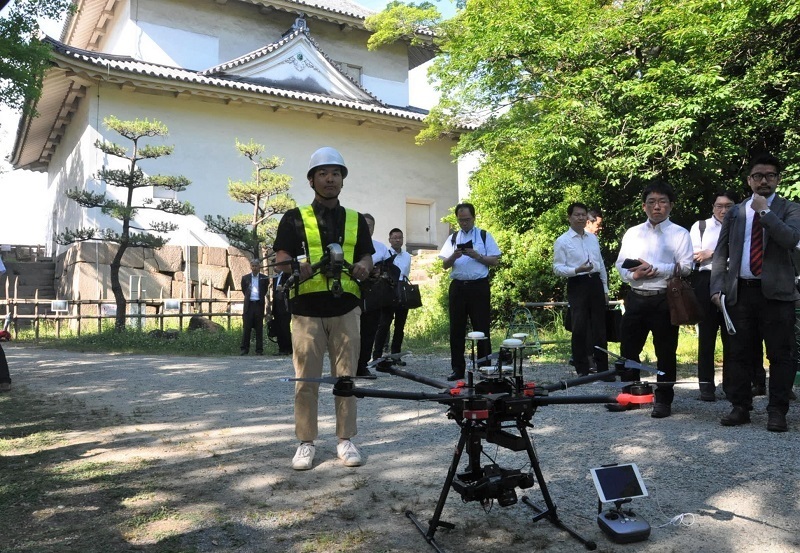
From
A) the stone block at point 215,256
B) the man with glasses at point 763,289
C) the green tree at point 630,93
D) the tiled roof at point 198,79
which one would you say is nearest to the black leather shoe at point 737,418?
the man with glasses at point 763,289

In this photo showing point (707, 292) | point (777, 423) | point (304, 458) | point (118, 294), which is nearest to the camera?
point (304, 458)

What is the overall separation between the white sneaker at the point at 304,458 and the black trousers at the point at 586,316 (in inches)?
150

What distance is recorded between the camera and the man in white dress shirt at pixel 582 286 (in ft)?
23.6

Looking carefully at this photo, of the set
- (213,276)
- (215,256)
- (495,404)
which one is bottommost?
(495,404)

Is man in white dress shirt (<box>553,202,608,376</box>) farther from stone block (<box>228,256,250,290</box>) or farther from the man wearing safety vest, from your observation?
stone block (<box>228,256,250,290</box>)

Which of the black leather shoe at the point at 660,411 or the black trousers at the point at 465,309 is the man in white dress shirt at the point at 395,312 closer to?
the black trousers at the point at 465,309

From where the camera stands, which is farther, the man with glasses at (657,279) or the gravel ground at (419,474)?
the man with glasses at (657,279)

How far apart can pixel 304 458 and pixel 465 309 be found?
11.7ft

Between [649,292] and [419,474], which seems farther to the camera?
[649,292]

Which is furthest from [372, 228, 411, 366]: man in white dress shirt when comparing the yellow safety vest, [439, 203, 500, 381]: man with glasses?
the yellow safety vest

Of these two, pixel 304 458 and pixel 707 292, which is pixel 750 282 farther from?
pixel 304 458

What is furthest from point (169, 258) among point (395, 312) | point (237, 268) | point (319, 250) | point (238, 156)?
point (319, 250)

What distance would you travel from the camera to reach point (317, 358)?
4289mm

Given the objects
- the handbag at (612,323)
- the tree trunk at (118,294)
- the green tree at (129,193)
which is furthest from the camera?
the tree trunk at (118,294)
